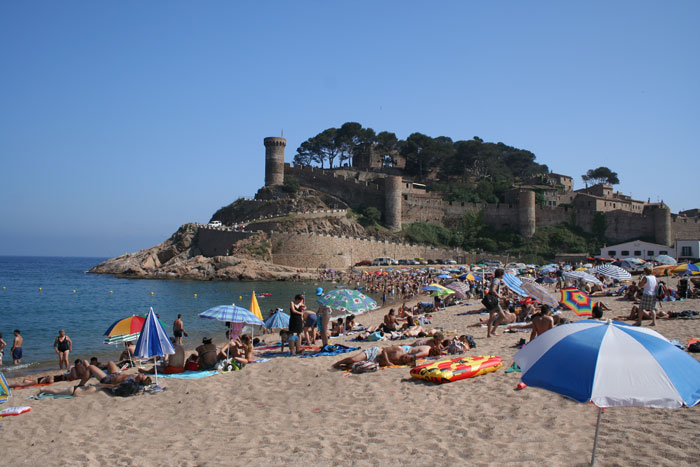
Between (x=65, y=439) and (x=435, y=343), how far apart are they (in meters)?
5.74

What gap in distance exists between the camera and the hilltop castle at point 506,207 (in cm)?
4872

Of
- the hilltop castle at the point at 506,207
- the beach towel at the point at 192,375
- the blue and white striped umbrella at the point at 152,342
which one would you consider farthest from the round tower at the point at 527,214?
the blue and white striped umbrella at the point at 152,342

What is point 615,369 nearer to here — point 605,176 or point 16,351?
point 16,351

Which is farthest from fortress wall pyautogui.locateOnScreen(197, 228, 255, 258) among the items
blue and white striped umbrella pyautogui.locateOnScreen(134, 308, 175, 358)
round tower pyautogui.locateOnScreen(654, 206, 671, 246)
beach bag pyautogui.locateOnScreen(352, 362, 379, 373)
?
round tower pyautogui.locateOnScreen(654, 206, 671, 246)

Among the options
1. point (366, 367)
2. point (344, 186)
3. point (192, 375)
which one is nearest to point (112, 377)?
point (192, 375)

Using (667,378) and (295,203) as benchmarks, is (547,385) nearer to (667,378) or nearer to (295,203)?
(667,378)

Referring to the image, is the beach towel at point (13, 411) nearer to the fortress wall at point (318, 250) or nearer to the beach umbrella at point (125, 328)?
the beach umbrella at point (125, 328)

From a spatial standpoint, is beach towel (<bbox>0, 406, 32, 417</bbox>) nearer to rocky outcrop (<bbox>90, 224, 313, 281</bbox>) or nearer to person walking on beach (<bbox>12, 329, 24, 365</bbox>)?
person walking on beach (<bbox>12, 329, 24, 365</bbox>)

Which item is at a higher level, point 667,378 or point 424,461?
point 667,378

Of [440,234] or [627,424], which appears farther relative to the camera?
[440,234]

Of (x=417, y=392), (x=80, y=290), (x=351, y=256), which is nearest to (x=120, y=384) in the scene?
(x=417, y=392)

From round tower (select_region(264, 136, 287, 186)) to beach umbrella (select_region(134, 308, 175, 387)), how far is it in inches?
1750

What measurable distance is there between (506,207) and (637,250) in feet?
42.1

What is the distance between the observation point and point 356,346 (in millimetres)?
10766
